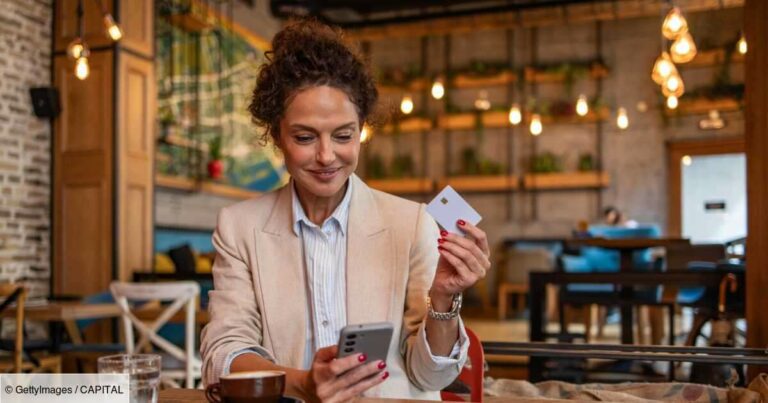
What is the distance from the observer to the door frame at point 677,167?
1011 centimetres

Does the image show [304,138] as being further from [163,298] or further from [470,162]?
[470,162]

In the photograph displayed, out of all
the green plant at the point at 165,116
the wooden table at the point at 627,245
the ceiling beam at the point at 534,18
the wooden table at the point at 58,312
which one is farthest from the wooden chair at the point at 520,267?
the wooden table at the point at 58,312

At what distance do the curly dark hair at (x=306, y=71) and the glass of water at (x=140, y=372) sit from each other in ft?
2.09

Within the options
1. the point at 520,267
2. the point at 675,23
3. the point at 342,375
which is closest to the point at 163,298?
the point at 342,375

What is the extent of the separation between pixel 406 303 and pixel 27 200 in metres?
5.30

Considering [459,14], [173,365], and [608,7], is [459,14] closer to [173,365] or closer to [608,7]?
[608,7]

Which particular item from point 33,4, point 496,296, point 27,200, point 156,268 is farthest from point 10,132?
point 496,296

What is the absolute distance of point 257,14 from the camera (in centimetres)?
961

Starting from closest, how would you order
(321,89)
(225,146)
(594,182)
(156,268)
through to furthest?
1. (321,89)
2. (156,268)
3. (225,146)
4. (594,182)

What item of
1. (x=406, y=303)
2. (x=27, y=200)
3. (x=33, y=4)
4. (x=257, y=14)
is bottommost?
(x=406, y=303)

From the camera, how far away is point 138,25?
655 cm

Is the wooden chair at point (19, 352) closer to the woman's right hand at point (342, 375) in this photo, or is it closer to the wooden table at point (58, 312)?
the wooden table at point (58, 312)

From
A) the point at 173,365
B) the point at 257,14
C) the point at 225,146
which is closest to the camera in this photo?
the point at 173,365

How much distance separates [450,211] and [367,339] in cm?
39
